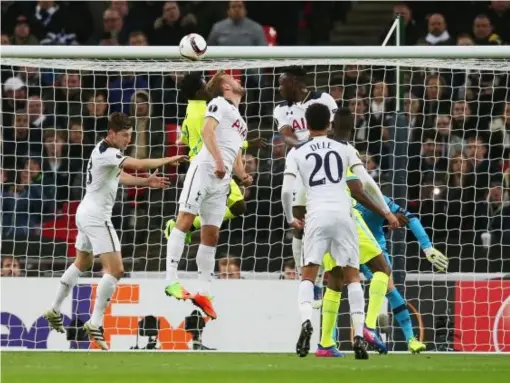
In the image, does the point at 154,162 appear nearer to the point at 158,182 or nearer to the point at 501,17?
the point at 158,182

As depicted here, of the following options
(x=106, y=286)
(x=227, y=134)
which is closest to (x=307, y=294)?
(x=227, y=134)

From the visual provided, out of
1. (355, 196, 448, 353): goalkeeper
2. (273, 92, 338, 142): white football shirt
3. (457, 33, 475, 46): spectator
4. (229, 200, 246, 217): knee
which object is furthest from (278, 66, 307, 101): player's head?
(457, 33, 475, 46): spectator

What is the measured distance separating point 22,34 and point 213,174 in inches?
295

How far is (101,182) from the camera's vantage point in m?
14.0

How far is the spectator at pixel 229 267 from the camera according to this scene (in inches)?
634

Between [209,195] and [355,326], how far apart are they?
8.20 feet

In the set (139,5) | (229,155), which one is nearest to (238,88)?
(229,155)

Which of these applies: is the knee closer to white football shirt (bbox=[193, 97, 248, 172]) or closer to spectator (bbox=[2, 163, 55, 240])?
white football shirt (bbox=[193, 97, 248, 172])

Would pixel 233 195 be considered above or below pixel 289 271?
above

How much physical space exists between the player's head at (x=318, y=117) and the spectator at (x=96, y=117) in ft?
17.3

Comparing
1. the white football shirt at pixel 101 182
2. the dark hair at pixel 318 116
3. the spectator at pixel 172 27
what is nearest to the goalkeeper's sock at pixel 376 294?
the dark hair at pixel 318 116

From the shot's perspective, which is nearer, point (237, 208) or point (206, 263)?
point (206, 263)

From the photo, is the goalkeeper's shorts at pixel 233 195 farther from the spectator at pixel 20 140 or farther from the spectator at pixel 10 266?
the spectator at pixel 20 140

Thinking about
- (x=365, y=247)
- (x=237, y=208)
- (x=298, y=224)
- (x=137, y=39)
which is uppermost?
(x=137, y=39)
